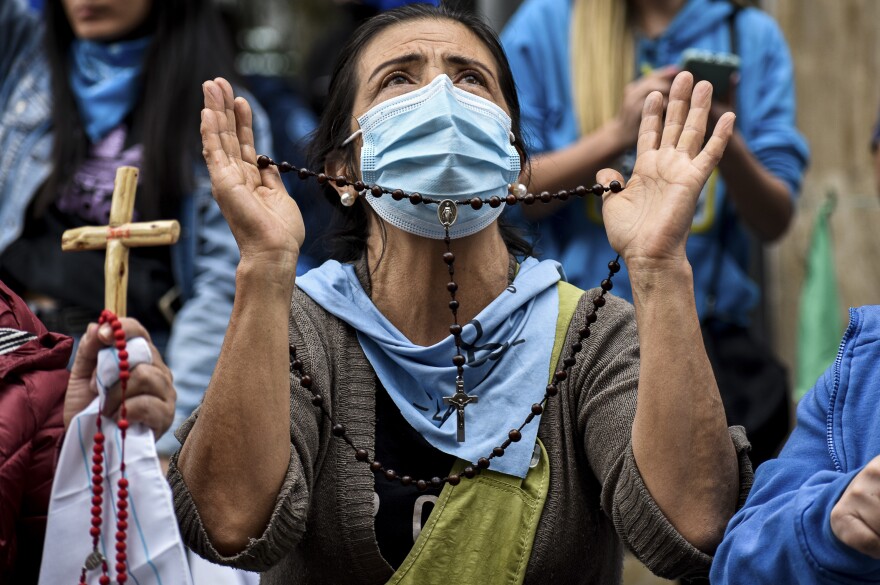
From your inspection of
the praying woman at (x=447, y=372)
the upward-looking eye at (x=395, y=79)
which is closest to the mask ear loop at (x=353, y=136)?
the praying woman at (x=447, y=372)

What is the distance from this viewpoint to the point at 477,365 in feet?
10.1

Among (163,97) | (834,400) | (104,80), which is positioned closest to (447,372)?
(834,400)

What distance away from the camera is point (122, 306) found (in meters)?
3.05

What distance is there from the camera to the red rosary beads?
9.26ft

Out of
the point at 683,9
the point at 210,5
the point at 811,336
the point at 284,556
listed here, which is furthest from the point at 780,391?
the point at 210,5

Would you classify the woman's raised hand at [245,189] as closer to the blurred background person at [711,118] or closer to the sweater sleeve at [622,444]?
the sweater sleeve at [622,444]

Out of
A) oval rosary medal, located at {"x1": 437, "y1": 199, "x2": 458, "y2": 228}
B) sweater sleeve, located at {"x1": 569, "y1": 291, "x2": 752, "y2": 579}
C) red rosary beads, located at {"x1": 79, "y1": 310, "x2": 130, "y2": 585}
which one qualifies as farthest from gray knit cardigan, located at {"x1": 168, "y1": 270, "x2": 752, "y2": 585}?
oval rosary medal, located at {"x1": 437, "y1": 199, "x2": 458, "y2": 228}

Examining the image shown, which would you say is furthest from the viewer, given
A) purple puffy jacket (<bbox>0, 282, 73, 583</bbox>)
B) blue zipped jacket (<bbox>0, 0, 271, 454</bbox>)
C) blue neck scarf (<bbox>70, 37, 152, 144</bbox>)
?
blue neck scarf (<bbox>70, 37, 152, 144</bbox>)

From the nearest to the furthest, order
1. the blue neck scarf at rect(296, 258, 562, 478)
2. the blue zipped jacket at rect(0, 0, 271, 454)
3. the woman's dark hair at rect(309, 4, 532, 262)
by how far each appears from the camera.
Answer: the blue neck scarf at rect(296, 258, 562, 478) < the woman's dark hair at rect(309, 4, 532, 262) < the blue zipped jacket at rect(0, 0, 271, 454)

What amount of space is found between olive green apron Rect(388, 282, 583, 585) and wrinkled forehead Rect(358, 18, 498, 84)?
3.12ft

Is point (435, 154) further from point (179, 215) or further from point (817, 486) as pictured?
point (179, 215)

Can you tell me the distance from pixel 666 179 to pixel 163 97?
209 centimetres

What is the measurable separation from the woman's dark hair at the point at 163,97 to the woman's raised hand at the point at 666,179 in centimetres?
172

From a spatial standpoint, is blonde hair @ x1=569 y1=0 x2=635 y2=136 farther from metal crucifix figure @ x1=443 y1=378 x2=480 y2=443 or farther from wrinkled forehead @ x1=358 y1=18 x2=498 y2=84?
metal crucifix figure @ x1=443 y1=378 x2=480 y2=443
